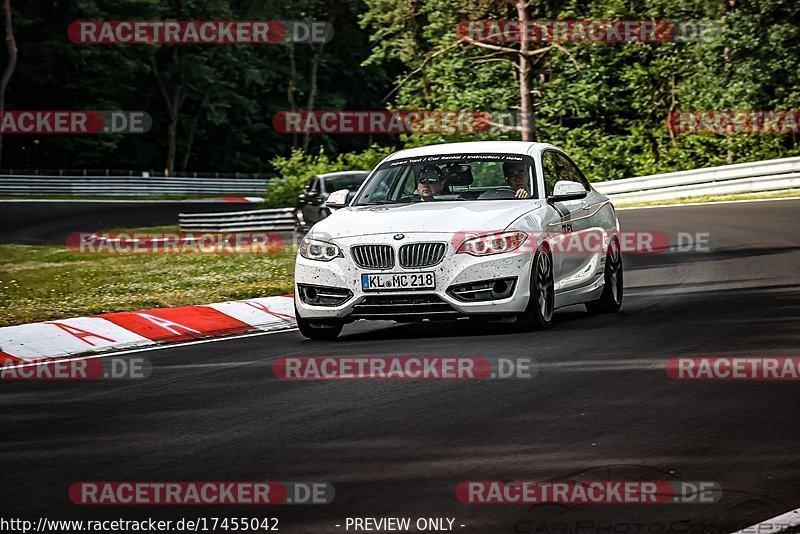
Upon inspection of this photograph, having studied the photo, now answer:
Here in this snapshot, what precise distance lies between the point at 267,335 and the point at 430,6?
92.0 ft

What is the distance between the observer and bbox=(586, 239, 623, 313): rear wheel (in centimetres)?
1347

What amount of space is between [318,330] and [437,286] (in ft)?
4.57

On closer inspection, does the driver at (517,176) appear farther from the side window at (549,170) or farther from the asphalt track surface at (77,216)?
the asphalt track surface at (77,216)

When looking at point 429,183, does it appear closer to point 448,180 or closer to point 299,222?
point 448,180

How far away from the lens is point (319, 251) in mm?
11812

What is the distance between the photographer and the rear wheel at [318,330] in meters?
12.1

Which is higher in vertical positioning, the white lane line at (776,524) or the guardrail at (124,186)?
the white lane line at (776,524)

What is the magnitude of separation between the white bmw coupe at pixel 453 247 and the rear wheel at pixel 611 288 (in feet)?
0.65

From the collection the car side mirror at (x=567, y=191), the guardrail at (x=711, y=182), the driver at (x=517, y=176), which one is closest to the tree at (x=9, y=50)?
the guardrail at (x=711, y=182)

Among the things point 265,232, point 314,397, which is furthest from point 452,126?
point 314,397

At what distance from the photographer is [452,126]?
4503 centimetres

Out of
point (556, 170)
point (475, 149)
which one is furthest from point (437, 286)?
point (556, 170)

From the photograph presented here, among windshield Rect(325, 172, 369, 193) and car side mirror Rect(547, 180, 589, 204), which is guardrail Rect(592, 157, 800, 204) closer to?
windshield Rect(325, 172, 369, 193)

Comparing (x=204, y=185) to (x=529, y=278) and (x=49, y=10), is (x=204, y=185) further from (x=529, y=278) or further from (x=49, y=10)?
(x=529, y=278)
